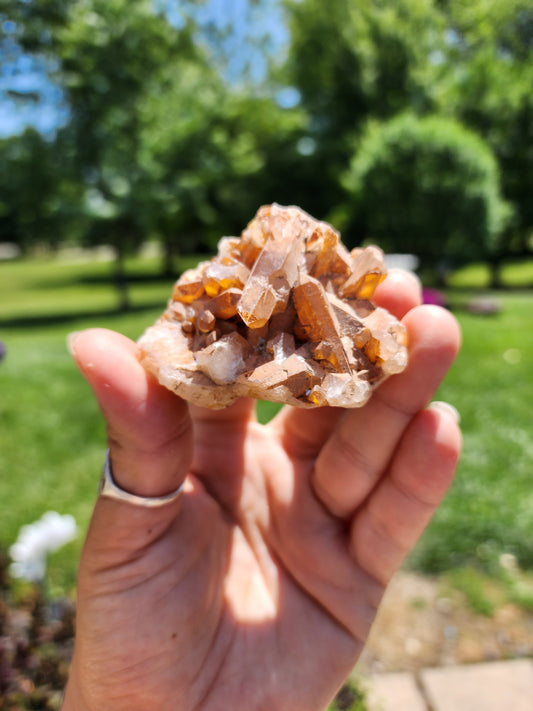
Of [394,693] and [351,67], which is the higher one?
[351,67]

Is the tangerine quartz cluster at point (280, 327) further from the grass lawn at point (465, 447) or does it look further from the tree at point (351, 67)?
the tree at point (351, 67)

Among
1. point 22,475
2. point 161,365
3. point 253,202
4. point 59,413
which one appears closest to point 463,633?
point 161,365

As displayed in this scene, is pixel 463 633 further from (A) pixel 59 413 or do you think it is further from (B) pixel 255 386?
(A) pixel 59 413

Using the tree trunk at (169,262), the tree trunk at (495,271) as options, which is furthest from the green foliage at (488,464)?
the tree trunk at (169,262)

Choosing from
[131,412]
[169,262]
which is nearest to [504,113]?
[169,262]

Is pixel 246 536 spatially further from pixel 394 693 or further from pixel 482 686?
pixel 482 686

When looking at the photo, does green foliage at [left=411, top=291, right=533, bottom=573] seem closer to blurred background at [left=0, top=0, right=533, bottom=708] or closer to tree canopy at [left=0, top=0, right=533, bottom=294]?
blurred background at [left=0, top=0, right=533, bottom=708]

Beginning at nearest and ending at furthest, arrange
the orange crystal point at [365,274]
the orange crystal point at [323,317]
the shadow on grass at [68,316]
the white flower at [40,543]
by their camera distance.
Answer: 1. the orange crystal point at [323,317]
2. the orange crystal point at [365,274]
3. the white flower at [40,543]
4. the shadow on grass at [68,316]
